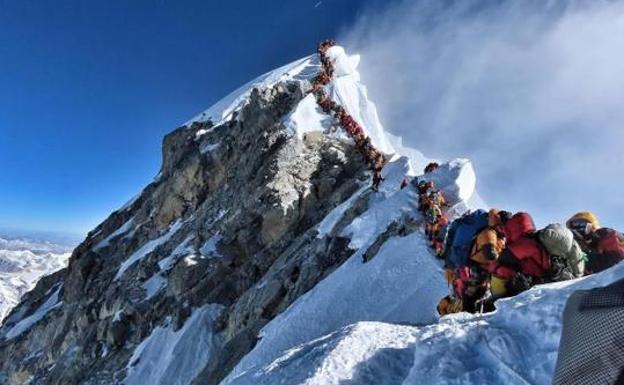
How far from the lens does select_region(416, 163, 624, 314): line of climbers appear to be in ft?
29.6

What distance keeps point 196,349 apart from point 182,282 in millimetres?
7091

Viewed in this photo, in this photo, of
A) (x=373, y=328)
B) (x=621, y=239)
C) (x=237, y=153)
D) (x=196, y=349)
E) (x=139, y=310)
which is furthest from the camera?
(x=237, y=153)

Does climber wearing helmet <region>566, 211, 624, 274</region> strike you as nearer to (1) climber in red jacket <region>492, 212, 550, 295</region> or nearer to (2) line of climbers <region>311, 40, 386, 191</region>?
(1) climber in red jacket <region>492, 212, 550, 295</region>

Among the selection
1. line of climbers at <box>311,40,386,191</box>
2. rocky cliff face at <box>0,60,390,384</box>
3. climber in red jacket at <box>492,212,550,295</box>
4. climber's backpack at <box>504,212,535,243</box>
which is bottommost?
climber in red jacket at <box>492,212,550,295</box>

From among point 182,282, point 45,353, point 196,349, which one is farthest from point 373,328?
point 45,353

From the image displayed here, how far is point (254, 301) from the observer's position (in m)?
24.7

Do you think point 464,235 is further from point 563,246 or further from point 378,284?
point 378,284

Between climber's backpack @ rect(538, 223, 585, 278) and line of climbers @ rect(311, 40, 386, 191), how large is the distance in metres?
17.0

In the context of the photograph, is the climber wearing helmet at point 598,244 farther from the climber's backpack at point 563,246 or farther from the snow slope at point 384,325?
the snow slope at point 384,325

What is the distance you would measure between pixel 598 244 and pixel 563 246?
6.15ft

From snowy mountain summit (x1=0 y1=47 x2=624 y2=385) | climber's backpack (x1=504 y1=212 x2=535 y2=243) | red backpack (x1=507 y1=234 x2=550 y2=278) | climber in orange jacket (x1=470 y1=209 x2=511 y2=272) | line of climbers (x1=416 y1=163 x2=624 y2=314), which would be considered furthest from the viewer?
climber in orange jacket (x1=470 y1=209 x2=511 y2=272)

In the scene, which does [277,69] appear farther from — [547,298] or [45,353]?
[547,298]

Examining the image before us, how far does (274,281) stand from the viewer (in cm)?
2472

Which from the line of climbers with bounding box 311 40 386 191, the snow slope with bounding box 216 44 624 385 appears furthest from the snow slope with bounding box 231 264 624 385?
the line of climbers with bounding box 311 40 386 191
